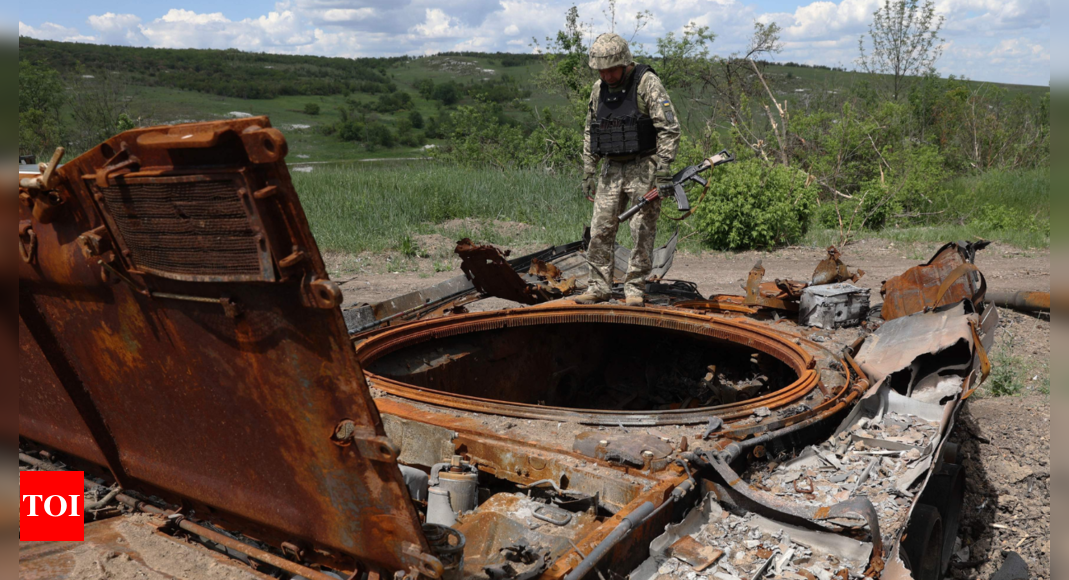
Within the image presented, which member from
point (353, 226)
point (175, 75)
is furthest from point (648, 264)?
point (175, 75)

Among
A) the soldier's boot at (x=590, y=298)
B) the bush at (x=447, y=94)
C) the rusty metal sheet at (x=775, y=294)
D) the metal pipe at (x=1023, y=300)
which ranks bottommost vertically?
the metal pipe at (x=1023, y=300)

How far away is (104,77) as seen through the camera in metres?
26.4

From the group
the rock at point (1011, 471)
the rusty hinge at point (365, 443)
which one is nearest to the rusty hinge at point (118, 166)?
the rusty hinge at point (365, 443)

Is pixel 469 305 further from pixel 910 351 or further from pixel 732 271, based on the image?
pixel 732 271

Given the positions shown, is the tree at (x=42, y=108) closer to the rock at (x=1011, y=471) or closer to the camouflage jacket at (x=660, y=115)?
the camouflage jacket at (x=660, y=115)

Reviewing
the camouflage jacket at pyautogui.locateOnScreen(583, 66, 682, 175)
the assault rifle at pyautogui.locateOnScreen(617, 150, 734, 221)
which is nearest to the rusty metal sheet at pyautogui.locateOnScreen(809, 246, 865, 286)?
the assault rifle at pyautogui.locateOnScreen(617, 150, 734, 221)

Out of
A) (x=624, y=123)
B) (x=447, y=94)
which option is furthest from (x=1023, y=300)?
(x=447, y=94)

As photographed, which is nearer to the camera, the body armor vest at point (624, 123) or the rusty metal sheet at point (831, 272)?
the rusty metal sheet at point (831, 272)

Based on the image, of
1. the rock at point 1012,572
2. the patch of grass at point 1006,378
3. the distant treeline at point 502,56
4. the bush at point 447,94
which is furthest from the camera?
the distant treeline at point 502,56

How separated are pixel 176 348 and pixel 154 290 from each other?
187 mm

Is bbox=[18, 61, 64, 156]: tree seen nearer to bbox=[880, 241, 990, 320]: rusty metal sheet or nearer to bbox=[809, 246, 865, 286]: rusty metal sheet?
bbox=[809, 246, 865, 286]: rusty metal sheet

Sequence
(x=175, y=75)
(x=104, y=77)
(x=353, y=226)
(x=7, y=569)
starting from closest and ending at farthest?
(x=7, y=569) → (x=353, y=226) → (x=104, y=77) → (x=175, y=75)

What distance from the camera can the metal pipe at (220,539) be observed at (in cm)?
225

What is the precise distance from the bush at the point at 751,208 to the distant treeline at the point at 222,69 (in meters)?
34.7
